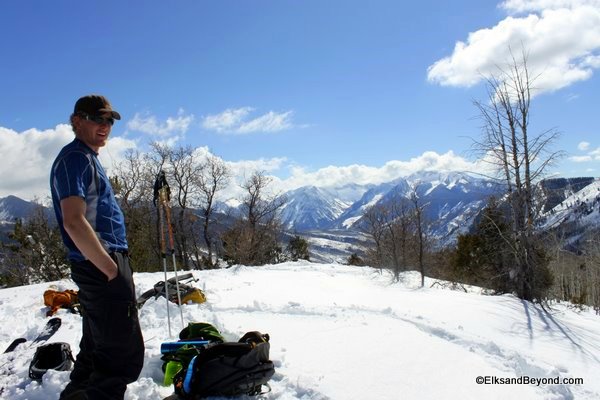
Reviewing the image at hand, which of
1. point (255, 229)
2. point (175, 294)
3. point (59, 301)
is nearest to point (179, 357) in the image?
point (175, 294)

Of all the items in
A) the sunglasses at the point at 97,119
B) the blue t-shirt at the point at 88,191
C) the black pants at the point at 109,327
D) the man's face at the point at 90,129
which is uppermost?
the sunglasses at the point at 97,119

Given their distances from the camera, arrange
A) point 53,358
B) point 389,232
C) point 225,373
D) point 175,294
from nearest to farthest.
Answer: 1. point 225,373
2. point 53,358
3. point 175,294
4. point 389,232

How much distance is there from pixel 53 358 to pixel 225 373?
212 cm

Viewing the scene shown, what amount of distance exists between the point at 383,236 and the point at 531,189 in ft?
70.4

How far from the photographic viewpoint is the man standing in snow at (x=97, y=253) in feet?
8.69

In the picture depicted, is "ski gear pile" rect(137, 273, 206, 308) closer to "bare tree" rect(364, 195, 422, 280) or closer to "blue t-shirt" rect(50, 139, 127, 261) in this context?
"blue t-shirt" rect(50, 139, 127, 261)

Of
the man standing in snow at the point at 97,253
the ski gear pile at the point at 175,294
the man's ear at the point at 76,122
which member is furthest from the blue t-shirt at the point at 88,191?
the ski gear pile at the point at 175,294

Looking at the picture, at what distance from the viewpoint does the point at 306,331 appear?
5871 mm

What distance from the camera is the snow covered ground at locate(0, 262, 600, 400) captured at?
4.00 metres

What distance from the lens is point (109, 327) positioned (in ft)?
9.18

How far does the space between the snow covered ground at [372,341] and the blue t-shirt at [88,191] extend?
1.56m

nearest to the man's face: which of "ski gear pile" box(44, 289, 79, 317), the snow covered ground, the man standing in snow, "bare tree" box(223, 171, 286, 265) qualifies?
the man standing in snow

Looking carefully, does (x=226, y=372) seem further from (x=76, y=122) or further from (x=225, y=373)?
(x=76, y=122)

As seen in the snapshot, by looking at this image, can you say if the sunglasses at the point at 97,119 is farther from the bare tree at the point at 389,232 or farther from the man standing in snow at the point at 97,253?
the bare tree at the point at 389,232
